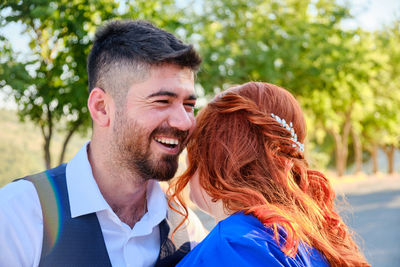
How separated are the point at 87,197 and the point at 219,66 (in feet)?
36.7

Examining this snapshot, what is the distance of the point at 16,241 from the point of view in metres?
1.94

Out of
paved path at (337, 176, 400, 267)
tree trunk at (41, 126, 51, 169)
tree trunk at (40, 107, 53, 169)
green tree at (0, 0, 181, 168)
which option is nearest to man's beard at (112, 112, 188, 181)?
paved path at (337, 176, 400, 267)

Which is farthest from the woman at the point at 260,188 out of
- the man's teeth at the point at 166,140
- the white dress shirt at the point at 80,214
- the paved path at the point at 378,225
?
the paved path at the point at 378,225

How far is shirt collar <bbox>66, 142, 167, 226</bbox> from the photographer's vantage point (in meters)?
2.14

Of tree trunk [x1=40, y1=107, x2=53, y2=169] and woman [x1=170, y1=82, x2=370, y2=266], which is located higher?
woman [x1=170, y1=82, x2=370, y2=266]

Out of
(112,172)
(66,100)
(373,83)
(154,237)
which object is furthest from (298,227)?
(373,83)

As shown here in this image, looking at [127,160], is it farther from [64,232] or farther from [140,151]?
[64,232]

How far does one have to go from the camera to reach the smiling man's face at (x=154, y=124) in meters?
2.40

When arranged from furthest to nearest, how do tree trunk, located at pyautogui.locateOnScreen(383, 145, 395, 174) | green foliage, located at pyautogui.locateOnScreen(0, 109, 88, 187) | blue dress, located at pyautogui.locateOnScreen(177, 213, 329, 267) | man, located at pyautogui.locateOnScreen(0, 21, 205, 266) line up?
1. tree trunk, located at pyautogui.locateOnScreen(383, 145, 395, 174)
2. green foliage, located at pyautogui.locateOnScreen(0, 109, 88, 187)
3. man, located at pyautogui.locateOnScreen(0, 21, 205, 266)
4. blue dress, located at pyautogui.locateOnScreen(177, 213, 329, 267)

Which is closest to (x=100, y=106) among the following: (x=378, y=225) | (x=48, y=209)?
(x=48, y=209)

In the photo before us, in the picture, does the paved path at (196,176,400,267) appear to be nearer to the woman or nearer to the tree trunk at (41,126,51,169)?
the woman

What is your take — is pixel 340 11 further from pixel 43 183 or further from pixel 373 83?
pixel 43 183

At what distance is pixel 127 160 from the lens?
246 cm

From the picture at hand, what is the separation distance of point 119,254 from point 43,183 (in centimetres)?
52
